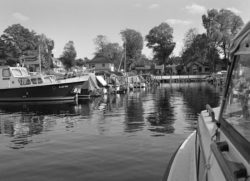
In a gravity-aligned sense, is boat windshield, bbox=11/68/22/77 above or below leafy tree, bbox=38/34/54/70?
below

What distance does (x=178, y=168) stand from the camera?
3525mm

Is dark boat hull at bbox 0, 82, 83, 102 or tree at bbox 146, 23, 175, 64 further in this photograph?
tree at bbox 146, 23, 175, 64

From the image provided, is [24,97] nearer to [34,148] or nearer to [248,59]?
[34,148]

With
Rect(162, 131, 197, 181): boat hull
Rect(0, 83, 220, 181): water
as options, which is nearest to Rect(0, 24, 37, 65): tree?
Rect(0, 83, 220, 181): water

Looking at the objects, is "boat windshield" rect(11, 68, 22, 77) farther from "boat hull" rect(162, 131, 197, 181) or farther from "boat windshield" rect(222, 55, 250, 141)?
"boat windshield" rect(222, 55, 250, 141)

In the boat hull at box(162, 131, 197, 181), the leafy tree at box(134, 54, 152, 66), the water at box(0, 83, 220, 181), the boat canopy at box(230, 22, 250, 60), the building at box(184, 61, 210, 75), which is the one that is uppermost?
the leafy tree at box(134, 54, 152, 66)

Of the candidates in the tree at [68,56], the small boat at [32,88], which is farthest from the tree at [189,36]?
the small boat at [32,88]

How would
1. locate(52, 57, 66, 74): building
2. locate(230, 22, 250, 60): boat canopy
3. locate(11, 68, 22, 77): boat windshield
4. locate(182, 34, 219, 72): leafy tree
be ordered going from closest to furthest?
locate(230, 22, 250, 60): boat canopy → locate(11, 68, 22, 77): boat windshield → locate(52, 57, 66, 74): building → locate(182, 34, 219, 72): leafy tree

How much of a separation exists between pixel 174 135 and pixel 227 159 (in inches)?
355

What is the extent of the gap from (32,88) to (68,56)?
241 feet

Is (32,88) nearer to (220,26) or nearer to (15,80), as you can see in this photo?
(15,80)

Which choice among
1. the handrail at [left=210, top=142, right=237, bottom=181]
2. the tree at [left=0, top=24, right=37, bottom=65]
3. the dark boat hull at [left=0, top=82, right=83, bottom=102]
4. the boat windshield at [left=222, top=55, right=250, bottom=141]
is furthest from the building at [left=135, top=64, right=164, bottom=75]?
the handrail at [left=210, top=142, right=237, bottom=181]

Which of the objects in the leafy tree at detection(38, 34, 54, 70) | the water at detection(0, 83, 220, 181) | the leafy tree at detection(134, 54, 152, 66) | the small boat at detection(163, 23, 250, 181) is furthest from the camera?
the leafy tree at detection(134, 54, 152, 66)

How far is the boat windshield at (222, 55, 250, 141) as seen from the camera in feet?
8.20
